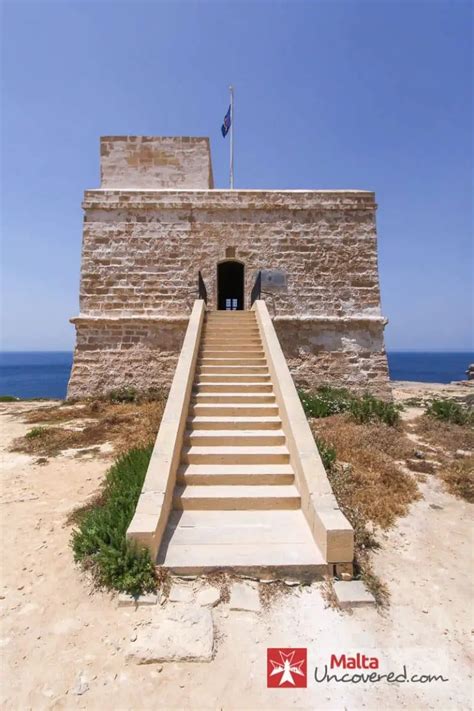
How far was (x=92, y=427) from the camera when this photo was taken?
8.84m

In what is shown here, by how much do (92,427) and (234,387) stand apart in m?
3.94

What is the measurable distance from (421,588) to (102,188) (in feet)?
46.3

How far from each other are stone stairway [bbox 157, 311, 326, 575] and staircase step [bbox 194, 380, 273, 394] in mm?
21

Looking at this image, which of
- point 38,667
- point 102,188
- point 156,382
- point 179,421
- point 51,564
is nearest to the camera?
point 38,667

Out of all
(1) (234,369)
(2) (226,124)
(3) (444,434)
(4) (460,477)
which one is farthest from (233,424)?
(2) (226,124)

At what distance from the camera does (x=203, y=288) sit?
1184 cm

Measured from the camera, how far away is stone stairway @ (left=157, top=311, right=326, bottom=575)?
390 cm

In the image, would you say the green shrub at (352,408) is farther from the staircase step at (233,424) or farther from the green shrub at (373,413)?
the staircase step at (233,424)

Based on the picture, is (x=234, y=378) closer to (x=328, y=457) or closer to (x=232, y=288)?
(x=328, y=457)

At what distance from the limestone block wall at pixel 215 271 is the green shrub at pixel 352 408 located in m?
1.46

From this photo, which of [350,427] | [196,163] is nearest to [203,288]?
[196,163]

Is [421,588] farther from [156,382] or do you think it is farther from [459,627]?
[156,382]

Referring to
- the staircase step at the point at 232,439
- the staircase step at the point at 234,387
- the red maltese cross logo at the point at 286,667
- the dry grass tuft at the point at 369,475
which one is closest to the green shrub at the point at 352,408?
the dry grass tuft at the point at 369,475

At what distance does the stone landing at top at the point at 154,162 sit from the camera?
12.8 m
